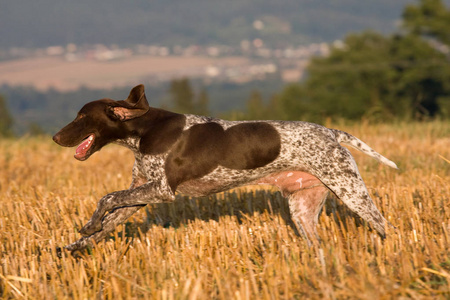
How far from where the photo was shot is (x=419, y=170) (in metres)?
7.95

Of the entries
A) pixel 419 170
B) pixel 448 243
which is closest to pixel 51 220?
pixel 448 243

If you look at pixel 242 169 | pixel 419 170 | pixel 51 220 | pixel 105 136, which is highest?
pixel 105 136

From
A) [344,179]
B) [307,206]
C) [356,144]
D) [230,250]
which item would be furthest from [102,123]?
[356,144]

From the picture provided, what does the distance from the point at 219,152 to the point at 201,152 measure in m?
0.15

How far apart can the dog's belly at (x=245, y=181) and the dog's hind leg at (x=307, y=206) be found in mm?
82

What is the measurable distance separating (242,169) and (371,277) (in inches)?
64.4

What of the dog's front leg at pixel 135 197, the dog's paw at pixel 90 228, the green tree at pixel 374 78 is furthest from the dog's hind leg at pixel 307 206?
the green tree at pixel 374 78

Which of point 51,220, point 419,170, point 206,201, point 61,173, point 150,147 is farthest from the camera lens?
point 61,173

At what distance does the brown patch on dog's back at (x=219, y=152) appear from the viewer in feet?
15.4

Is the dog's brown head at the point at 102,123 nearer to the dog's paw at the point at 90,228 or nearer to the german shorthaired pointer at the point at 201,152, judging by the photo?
the german shorthaired pointer at the point at 201,152

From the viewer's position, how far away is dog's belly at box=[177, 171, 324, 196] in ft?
15.9

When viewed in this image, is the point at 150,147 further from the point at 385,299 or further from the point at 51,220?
the point at 385,299

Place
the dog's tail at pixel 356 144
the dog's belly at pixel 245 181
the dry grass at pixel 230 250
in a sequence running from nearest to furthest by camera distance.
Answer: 1. the dry grass at pixel 230 250
2. the dog's belly at pixel 245 181
3. the dog's tail at pixel 356 144

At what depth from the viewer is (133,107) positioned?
15.2ft
